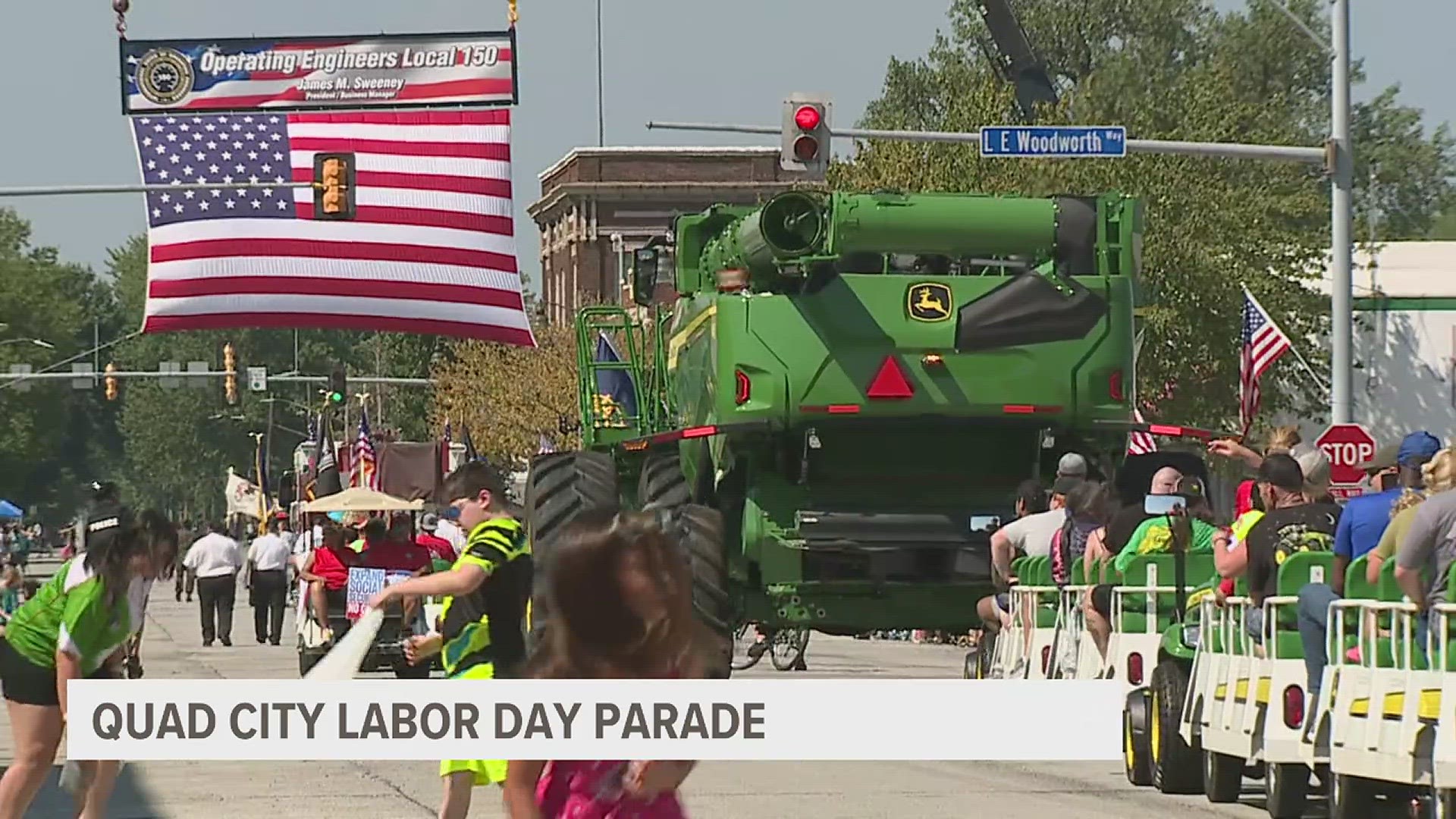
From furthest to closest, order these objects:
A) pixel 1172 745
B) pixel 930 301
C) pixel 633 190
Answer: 1. pixel 633 190
2. pixel 930 301
3. pixel 1172 745

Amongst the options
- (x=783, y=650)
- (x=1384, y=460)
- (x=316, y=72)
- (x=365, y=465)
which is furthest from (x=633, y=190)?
(x=1384, y=460)

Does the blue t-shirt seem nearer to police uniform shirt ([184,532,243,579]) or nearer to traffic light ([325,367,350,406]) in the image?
police uniform shirt ([184,532,243,579])

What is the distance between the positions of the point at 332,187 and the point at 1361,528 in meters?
22.8

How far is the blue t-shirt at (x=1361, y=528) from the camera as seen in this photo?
1233 cm

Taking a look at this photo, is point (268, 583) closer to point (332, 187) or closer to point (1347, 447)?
point (332, 187)

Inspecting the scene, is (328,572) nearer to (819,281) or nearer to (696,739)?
(819,281)

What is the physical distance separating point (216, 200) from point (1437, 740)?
99.1ft

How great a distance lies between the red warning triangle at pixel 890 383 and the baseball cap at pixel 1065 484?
1.30m

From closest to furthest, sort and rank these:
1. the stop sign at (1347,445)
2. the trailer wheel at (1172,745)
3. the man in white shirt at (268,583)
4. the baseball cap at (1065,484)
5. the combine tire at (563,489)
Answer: the trailer wheel at (1172,745), the baseball cap at (1065,484), the combine tire at (563,489), the stop sign at (1347,445), the man in white shirt at (268,583)

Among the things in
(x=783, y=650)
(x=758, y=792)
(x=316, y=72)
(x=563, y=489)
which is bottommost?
(x=783, y=650)

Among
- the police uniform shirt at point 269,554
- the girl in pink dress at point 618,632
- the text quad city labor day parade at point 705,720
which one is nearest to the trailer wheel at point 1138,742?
the text quad city labor day parade at point 705,720

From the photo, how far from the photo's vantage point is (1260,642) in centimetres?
1333

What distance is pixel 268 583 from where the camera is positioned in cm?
3594

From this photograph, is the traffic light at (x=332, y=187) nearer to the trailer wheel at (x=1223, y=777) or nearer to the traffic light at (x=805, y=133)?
the traffic light at (x=805, y=133)
